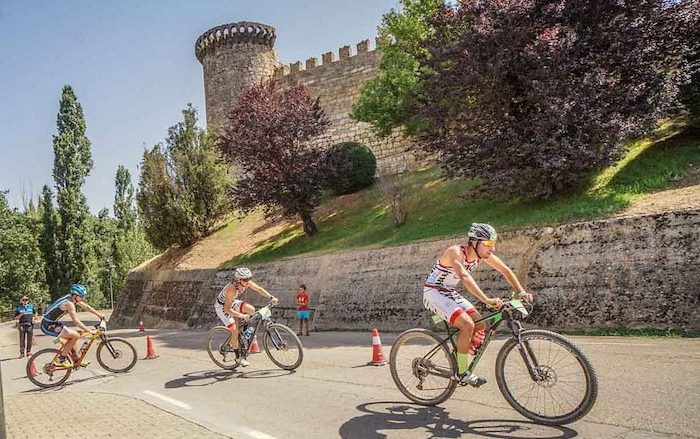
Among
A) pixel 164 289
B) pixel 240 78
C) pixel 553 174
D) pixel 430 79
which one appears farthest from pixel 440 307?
pixel 240 78

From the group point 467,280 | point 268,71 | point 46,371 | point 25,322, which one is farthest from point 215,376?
point 268,71

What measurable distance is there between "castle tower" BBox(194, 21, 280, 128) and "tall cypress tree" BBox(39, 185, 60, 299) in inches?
630

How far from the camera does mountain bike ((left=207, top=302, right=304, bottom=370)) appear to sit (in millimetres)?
9000

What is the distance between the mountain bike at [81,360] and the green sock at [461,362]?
7.37m

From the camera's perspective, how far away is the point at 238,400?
708cm

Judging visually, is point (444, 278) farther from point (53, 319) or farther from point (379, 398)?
point (53, 319)

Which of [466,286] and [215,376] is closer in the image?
[466,286]

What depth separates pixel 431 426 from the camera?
5.14m

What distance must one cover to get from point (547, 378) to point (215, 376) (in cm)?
623

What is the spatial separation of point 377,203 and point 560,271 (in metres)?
13.5

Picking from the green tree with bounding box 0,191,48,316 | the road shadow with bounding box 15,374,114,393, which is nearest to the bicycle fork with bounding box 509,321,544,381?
the road shadow with bounding box 15,374,114,393

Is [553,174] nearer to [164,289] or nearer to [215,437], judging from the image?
[215,437]

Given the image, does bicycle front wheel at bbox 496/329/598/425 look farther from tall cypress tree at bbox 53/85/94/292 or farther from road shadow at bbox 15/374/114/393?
tall cypress tree at bbox 53/85/94/292

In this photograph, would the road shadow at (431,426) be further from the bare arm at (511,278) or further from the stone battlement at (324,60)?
the stone battlement at (324,60)
